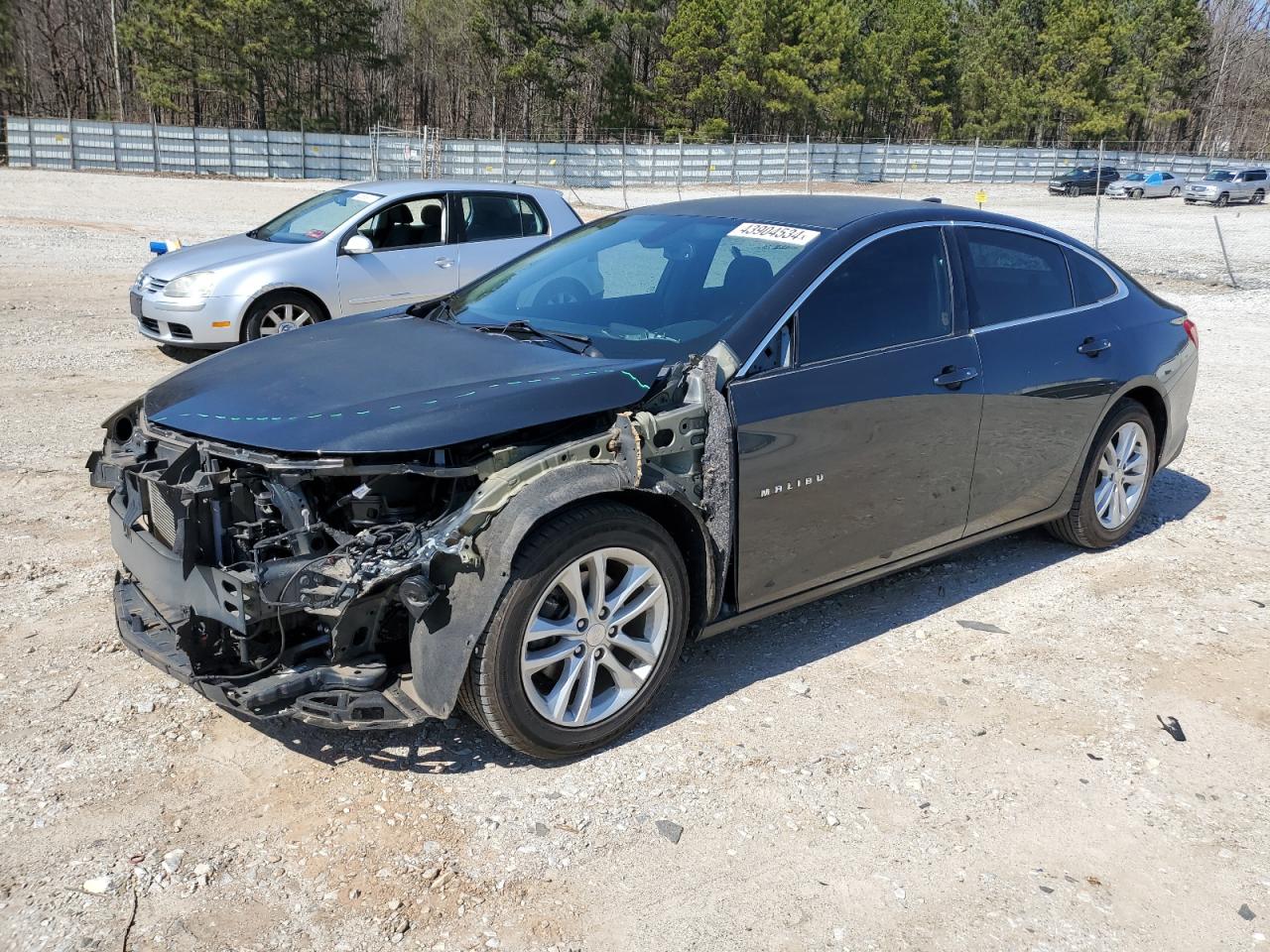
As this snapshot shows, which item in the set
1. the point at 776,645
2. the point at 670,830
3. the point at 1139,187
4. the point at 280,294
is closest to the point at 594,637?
the point at 670,830

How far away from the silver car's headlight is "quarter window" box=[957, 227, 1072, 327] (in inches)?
261

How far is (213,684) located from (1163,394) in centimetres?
463

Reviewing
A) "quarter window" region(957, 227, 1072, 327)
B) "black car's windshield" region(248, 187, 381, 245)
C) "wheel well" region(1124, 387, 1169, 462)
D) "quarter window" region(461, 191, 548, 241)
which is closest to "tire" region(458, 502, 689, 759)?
"quarter window" region(957, 227, 1072, 327)

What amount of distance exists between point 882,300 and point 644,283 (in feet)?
3.10

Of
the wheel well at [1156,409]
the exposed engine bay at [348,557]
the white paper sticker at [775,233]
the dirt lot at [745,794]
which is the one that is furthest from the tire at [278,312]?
the wheel well at [1156,409]

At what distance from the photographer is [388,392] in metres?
3.37

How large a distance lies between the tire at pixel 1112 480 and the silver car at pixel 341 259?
5.24 m

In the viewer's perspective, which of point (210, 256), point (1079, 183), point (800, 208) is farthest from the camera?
point (1079, 183)

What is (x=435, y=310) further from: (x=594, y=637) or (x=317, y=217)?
(x=317, y=217)

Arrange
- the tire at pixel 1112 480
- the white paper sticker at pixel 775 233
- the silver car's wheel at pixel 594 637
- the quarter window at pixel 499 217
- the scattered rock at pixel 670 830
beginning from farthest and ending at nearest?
the quarter window at pixel 499 217 → the tire at pixel 1112 480 → the white paper sticker at pixel 775 233 → the silver car's wheel at pixel 594 637 → the scattered rock at pixel 670 830

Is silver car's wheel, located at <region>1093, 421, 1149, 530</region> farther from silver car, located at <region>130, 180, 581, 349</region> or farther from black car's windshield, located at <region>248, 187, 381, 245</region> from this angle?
black car's windshield, located at <region>248, 187, 381, 245</region>

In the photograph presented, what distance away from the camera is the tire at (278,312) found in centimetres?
900

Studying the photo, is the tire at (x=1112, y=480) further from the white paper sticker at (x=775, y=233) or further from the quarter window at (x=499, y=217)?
the quarter window at (x=499, y=217)

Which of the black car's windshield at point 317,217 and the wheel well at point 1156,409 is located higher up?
the black car's windshield at point 317,217
